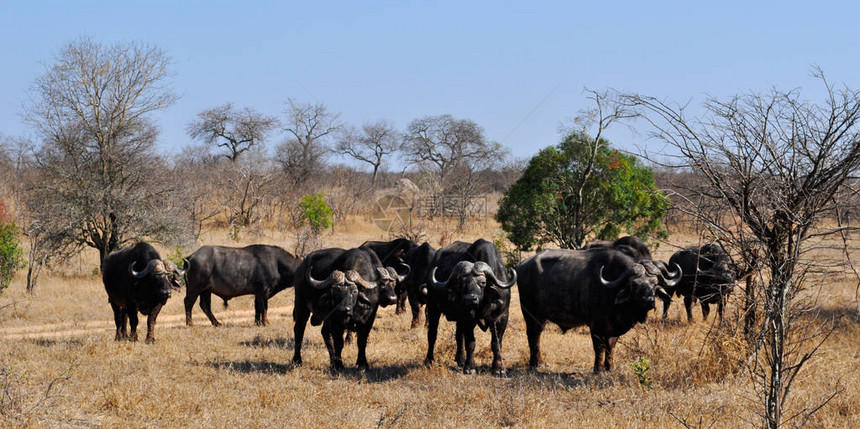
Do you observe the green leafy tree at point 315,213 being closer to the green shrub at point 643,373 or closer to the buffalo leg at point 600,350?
the buffalo leg at point 600,350

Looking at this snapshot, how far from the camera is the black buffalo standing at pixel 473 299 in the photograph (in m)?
9.86

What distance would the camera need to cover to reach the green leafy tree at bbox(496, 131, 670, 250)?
73.6 feet

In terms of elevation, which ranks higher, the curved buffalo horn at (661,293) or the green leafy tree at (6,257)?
the green leafy tree at (6,257)

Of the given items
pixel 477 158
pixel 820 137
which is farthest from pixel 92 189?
pixel 477 158

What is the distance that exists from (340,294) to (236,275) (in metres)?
6.80

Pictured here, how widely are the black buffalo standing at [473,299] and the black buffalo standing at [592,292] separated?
1.76ft

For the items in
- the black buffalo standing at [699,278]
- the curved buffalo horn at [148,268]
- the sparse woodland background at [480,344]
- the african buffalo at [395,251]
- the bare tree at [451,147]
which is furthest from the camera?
the bare tree at [451,147]

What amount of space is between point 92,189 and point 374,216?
98.1 ft

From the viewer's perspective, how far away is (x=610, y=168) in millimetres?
22375

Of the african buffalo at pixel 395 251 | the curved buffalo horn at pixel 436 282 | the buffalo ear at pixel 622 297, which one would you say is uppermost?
the african buffalo at pixel 395 251

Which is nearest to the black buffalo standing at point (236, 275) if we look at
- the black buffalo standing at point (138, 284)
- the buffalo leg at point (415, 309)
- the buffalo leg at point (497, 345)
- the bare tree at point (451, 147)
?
the black buffalo standing at point (138, 284)

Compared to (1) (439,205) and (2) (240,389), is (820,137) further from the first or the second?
(1) (439,205)

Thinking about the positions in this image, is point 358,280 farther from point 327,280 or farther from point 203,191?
point 203,191

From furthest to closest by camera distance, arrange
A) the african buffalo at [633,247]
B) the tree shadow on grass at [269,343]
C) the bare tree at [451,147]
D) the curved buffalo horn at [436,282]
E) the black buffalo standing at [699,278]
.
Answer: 1. the bare tree at [451,147]
2. the black buffalo standing at [699,278]
3. the african buffalo at [633,247]
4. the tree shadow on grass at [269,343]
5. the curved buffalo horn at [436,282]
